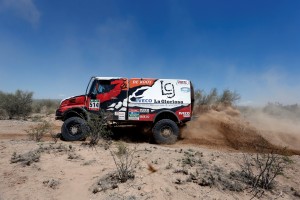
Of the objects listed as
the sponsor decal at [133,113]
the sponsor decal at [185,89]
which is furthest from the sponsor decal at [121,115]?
the sponsor decal at [185,89]

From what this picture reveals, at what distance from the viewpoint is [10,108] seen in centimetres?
2002

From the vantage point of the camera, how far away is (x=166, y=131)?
10.5 meters

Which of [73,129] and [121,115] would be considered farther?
[121,115]

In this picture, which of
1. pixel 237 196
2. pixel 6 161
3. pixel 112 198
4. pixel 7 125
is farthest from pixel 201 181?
pixel 7 125

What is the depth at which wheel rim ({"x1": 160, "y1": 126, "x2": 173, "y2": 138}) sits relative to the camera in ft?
34.4

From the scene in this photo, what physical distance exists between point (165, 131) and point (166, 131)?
4 cm

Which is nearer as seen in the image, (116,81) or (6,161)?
(6,161)

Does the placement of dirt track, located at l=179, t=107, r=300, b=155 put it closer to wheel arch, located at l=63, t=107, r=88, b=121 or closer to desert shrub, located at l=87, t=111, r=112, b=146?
desert shrub, located at l=87, t=111, r=112, b=146

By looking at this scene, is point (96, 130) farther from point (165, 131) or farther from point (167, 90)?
point (167, 90)

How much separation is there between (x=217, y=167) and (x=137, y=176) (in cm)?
209

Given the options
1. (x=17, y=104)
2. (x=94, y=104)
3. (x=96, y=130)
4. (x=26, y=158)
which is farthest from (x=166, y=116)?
(x=17, y=104)

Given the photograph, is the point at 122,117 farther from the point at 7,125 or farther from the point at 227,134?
the point at 7,125

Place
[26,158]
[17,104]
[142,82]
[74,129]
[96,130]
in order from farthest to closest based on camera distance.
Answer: [17,104] → [142,82] → [74,129] → [96,130] → [26,158]

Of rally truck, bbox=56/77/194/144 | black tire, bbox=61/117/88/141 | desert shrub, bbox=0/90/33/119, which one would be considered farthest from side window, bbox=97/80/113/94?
desert shrub, bbox=0/90/33/119
